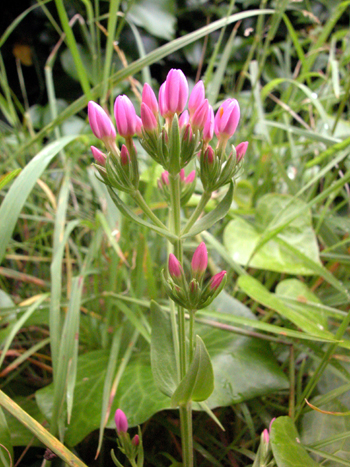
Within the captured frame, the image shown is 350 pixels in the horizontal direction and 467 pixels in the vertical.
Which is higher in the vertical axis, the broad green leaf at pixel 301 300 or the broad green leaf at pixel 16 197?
the broad green leaf at pixel 16 197

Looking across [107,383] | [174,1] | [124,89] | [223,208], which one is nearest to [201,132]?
[223,208]

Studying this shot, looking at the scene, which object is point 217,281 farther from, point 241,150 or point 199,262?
point 241,150

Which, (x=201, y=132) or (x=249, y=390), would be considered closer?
(x=201, y=132)

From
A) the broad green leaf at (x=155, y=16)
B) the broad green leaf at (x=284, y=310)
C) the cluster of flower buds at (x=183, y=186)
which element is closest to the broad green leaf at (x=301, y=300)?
the broad green leaf at (x=284, y=310)

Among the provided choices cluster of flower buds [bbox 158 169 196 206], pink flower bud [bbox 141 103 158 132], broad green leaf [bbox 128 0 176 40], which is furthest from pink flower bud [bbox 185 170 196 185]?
broad green leaf [bbox 128 0 176 40]

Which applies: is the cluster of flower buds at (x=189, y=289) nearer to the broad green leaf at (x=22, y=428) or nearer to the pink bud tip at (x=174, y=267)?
the pink bud tip at (x=174, y=267)

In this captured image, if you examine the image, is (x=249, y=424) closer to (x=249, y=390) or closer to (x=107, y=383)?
(x=249, y=390)

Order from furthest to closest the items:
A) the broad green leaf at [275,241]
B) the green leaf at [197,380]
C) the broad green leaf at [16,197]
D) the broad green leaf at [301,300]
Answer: the broad green leaf at [275,241]
the broad green leaf at [301,300]
the broad green leaf at [16,197]
the green leaf at [197,380]
